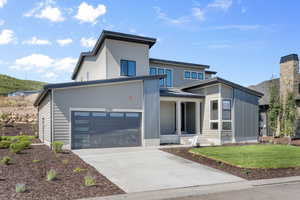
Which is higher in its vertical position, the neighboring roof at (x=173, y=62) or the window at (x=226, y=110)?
the neighboring roof at (x=173, y=62)

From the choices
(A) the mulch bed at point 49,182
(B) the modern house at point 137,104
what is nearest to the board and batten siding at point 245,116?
(B) the modern house at point 137,104

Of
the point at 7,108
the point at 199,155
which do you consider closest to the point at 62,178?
the point at 199,155

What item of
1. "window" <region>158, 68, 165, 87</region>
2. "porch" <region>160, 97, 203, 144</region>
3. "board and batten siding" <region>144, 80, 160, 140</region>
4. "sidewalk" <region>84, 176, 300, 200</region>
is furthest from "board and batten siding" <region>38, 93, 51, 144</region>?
"window" <region>158, 68, 165, 87</region>

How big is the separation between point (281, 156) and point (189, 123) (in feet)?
29.2

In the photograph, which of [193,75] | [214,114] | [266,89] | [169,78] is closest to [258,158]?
[214,114]

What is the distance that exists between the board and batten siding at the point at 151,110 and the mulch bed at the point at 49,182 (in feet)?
19.6

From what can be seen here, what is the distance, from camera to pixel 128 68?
741 inches

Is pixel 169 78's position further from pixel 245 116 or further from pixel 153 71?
pixel 245 116

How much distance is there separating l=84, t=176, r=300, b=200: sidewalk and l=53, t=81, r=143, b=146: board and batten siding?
8.11 metres

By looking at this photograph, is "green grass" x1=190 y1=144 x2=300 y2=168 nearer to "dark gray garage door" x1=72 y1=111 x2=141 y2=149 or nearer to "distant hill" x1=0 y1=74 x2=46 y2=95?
→ "dark gray garage door" x1=72 y1=111 x2=141 y2=149

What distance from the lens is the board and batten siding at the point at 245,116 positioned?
17.2 meters

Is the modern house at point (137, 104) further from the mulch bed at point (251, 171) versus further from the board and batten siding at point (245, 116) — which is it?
the mulch bed at point (251, 171)

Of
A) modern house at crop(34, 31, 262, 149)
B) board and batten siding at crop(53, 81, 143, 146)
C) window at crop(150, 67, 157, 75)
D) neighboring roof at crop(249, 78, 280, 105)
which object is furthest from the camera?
neighboring roof at crop(249, 78, 280, 105)

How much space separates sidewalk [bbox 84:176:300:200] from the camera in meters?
6.25
